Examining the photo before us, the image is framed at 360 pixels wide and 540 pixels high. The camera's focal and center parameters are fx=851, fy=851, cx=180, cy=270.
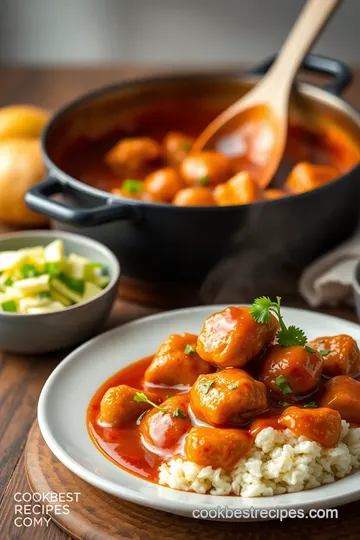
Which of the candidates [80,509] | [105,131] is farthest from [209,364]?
[105,131]

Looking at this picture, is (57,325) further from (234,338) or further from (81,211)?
(234,338)

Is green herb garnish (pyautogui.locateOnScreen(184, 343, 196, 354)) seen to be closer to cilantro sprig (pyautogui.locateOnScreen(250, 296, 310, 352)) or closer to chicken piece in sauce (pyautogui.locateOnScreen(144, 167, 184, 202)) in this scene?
cilantro sprig (pyautogui.locateOnScreen(250, 296, 310, 352))

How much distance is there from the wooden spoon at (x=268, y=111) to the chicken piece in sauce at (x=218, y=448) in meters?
1.14

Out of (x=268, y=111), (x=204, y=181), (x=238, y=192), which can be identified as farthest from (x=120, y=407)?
(x=268, y=111)

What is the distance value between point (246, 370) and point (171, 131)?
137 centimetres

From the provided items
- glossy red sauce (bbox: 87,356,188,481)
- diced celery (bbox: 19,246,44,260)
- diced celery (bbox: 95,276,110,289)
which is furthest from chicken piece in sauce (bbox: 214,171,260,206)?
glossy red sauce (bbox: 87,356,188,481)

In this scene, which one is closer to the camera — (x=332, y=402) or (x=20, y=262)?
(x=332, y=402)

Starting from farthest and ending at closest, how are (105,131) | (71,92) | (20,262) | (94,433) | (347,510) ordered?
(71,92), (105,131), (20,262), (94,433), (347,510)

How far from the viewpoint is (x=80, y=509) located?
1416 millimetres

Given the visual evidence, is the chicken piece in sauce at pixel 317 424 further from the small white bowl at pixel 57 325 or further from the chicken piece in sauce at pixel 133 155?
the chicken piece in sauce at pixel 133 155

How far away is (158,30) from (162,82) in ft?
7.06

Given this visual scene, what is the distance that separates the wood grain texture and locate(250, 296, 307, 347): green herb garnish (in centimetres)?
30

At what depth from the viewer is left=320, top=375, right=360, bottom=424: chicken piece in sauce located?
4.73 ft

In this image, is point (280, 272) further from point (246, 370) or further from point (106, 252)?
point (246, 370)
